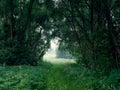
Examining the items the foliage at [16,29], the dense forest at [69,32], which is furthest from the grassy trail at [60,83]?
the foliage at [16,29]

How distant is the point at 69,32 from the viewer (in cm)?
4100

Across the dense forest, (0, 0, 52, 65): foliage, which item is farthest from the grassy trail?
(0, 0, 52, 65): foliage

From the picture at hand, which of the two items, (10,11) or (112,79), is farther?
(10,11)

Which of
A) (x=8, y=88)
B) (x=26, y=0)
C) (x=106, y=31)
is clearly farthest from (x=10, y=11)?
(x=8, y=88)

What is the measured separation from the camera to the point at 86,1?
23.3 m

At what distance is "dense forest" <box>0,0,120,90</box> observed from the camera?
1658 centimetres

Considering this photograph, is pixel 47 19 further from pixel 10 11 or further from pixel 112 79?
pixel 112 79

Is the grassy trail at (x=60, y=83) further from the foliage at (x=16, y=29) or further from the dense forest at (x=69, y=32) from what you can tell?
the foliage at (x=16, y=29)

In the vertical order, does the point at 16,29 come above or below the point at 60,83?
above

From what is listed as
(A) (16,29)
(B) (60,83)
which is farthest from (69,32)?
(B) (60,83)

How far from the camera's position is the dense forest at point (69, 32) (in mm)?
16578

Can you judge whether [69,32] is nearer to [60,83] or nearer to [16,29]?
[16,29]

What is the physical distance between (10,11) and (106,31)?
17077mm

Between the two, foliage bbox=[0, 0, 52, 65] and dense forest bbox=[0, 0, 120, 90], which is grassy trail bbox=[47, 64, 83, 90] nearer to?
dense forest bbox=[0, 0, 120, 90]
